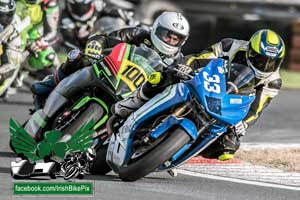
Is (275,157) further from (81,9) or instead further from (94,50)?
(81,9)

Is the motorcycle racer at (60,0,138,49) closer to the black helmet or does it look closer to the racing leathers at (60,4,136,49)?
the racing leathers at (60,4,136,49)

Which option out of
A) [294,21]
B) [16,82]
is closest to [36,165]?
[16,82]

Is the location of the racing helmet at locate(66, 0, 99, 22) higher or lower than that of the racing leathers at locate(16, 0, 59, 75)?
lower

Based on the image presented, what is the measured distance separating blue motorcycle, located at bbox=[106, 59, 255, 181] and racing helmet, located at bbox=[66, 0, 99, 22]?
919 centimetres

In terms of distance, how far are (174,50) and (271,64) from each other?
1302 millimetres

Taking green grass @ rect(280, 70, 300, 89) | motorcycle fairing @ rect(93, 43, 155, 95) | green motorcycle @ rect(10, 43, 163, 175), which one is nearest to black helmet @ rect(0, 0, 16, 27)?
green motorcycle @ rect(10, 43, 163, 175)

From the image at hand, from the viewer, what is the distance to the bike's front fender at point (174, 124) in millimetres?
9562

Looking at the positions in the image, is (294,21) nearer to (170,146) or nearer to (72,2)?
(72,2)

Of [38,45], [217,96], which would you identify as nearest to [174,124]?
[217,96]

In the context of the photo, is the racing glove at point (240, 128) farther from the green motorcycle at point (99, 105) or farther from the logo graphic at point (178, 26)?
the logo graphic at point (178, 26)

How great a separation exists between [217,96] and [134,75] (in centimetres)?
126

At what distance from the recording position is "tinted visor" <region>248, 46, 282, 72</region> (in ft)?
33.9

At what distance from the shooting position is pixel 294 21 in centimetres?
2375

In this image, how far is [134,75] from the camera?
10.8m
